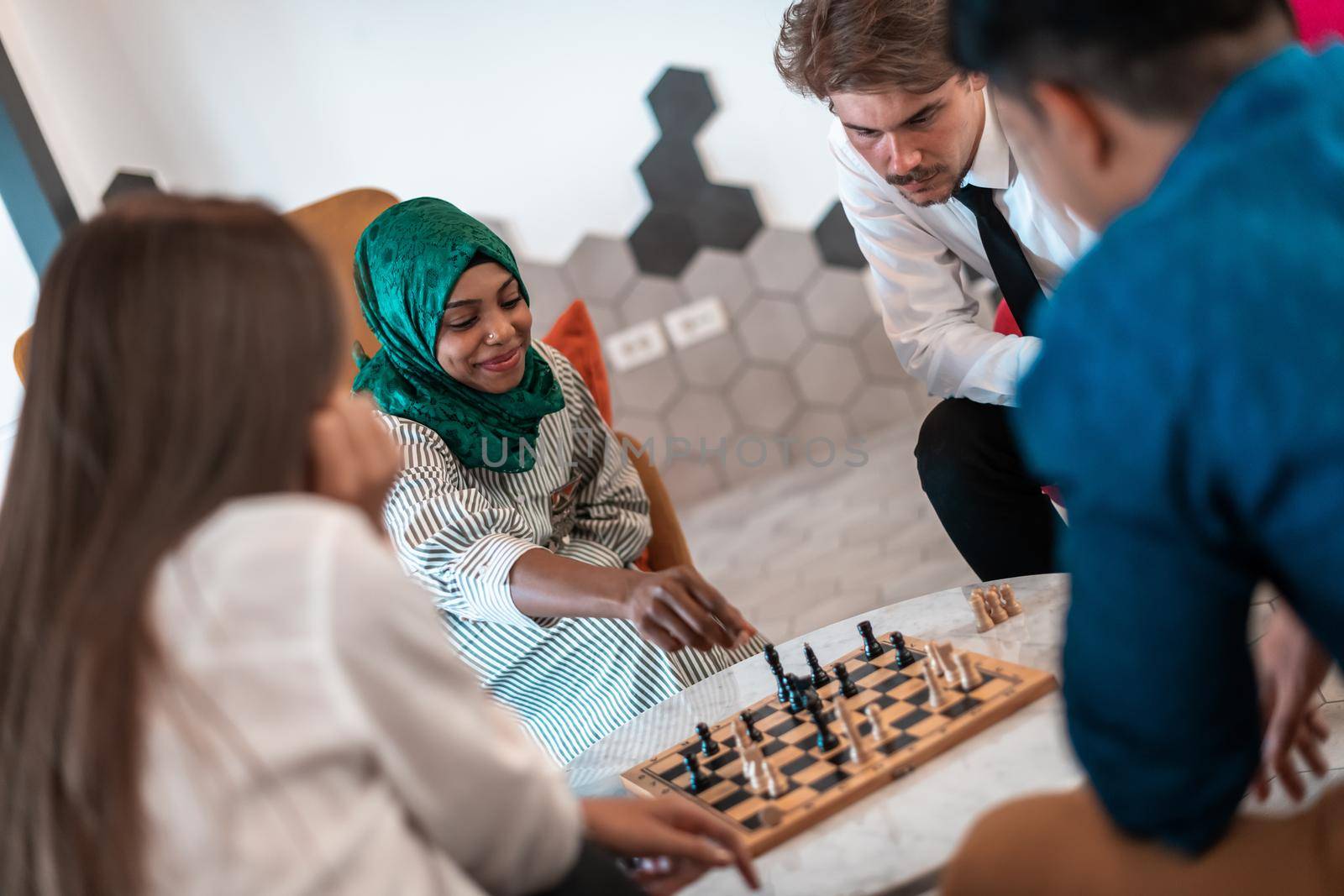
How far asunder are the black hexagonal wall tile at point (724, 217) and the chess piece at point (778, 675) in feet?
7.43

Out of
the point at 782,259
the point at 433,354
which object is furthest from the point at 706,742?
the point at 782,259

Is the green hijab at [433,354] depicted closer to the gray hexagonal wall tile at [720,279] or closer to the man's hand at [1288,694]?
the man's hand at [1288,694]

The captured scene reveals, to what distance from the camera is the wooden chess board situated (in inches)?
42.8

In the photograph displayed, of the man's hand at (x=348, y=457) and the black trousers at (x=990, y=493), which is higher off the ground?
the man's hand at (x=348, y=457)

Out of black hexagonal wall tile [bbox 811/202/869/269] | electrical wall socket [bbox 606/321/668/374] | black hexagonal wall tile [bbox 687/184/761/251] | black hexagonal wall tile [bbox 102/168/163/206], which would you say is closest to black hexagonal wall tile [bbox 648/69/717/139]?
black hexagonal wall tile [bbox 687/184/761/251]

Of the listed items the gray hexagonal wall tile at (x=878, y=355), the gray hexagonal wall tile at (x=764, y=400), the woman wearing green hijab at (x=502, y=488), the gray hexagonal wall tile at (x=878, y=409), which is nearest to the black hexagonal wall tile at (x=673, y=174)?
the gray hexagonal wall tile at (x=764, y=400)

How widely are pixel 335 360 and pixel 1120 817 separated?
1.94 ft

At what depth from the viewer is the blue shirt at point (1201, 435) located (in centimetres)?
64

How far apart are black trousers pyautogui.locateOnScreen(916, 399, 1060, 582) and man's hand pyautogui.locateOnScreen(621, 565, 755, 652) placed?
0.63 m

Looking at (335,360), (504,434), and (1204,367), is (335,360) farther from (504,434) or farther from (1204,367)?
(504,434)

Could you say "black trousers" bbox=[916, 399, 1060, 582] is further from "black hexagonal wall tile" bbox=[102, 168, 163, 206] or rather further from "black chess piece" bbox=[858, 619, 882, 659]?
"black hexagonal wall tile" bbox=[102, 168, 163, 206]

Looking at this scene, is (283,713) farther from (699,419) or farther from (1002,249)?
(699,419)

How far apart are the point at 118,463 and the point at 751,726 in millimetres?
775

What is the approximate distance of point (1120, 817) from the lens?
0.74 meters
